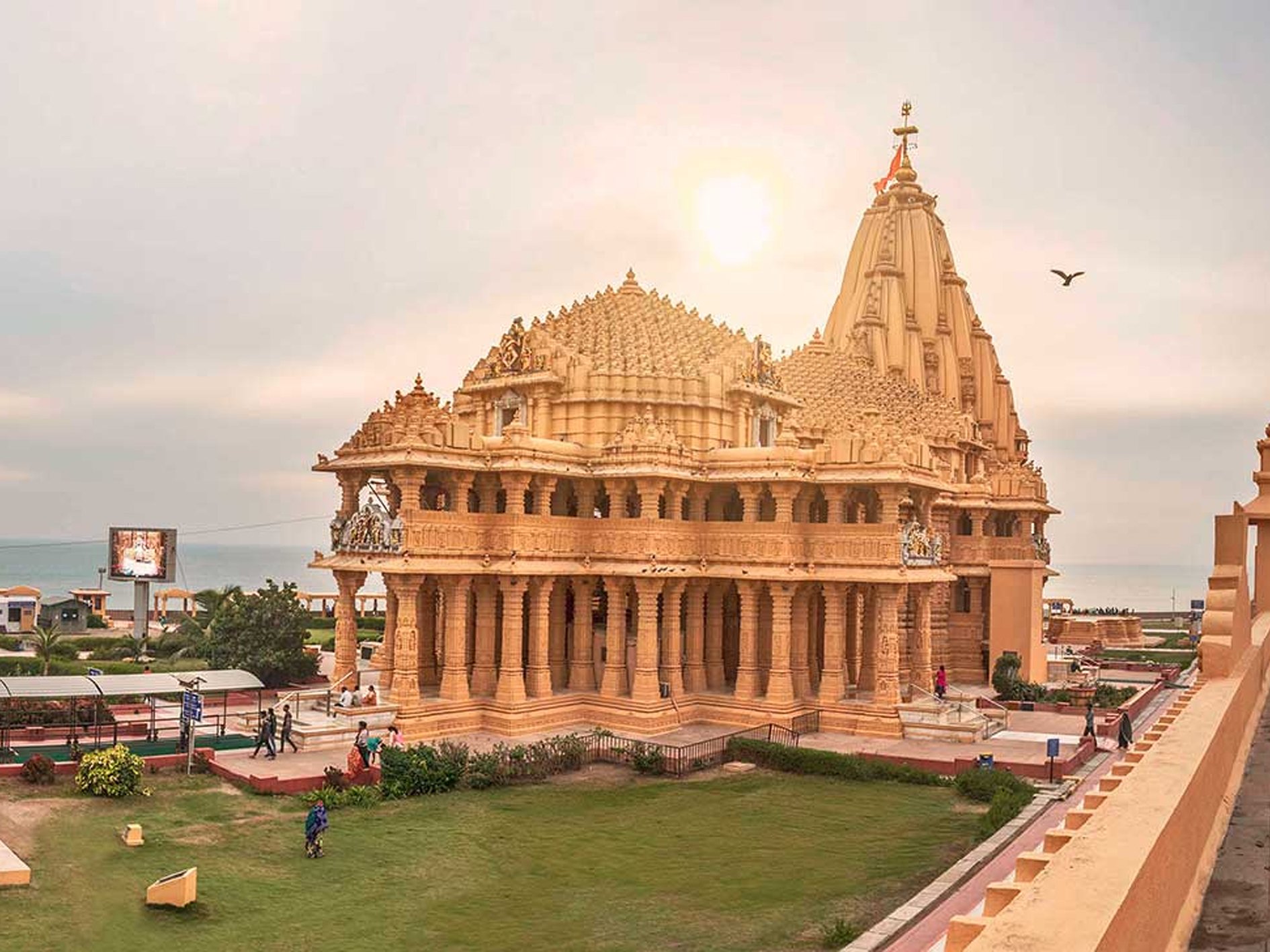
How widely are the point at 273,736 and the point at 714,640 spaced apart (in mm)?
14291

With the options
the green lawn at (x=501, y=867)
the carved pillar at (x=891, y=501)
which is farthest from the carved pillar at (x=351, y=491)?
the carved pillar at (x=891, y=501)

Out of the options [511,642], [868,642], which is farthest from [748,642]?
[511,642]

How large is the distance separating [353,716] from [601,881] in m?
12.2

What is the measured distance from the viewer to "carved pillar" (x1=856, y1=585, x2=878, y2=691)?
34656mm

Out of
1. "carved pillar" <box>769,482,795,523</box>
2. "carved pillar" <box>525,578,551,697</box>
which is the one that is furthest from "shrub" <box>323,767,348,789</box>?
"carved pillar" <box>769,482,795,523</box>

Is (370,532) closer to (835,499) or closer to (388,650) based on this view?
(388,650)

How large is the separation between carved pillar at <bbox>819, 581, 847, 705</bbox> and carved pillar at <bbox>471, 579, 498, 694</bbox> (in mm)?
9502

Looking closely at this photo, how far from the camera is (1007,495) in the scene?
151 feet

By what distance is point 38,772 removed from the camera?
23188 mm

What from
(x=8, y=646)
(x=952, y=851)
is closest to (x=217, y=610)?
(x=8, y=646)

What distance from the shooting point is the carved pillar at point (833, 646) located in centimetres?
3309

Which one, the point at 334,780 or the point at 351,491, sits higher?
the point at 351,491

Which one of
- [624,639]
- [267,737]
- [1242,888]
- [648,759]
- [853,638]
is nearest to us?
[1242,888]

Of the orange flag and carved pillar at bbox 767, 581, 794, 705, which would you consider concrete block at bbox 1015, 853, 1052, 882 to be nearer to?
carved pillar at bbox 767, 581, 794, 705
